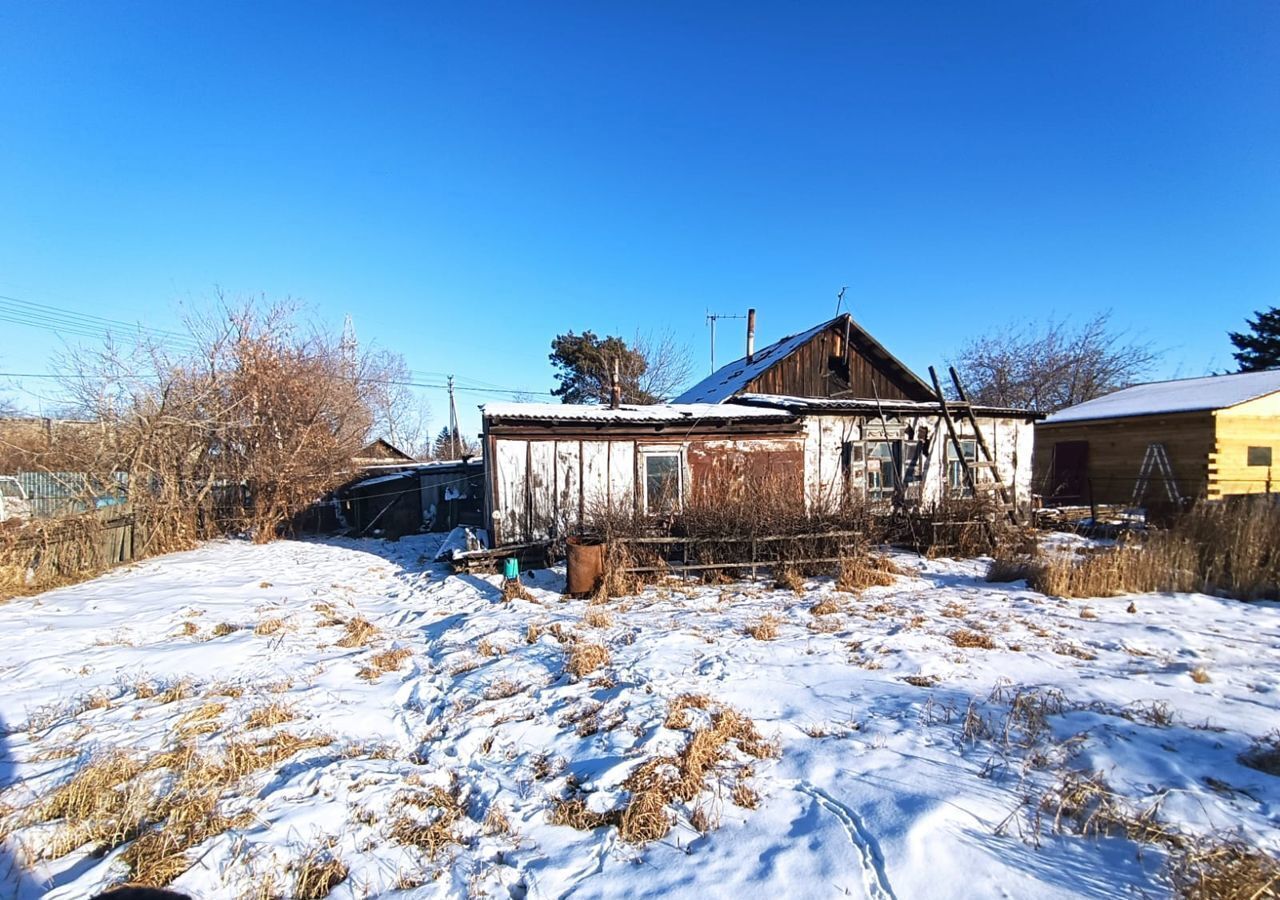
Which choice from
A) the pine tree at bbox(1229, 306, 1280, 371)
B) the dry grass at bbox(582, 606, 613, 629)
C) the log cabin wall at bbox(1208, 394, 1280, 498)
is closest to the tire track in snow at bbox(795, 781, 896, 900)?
the dry grass at bbox(582, 606, 613, 629)

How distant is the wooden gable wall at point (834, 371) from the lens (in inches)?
673

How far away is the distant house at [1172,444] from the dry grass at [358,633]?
17.4m

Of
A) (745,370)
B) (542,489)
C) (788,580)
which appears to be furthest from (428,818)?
(745,370)

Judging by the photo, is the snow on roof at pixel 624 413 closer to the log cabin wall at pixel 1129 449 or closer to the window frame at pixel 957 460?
the window frame at pixel 957 460

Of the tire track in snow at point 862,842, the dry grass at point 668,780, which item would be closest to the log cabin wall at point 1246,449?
the dry grass at point 668,780

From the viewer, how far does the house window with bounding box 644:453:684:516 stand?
38.7 feet

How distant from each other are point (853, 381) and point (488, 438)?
40.6ft

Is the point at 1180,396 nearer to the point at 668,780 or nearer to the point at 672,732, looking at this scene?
the point at 672,732

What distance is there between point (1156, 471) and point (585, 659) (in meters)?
18.7

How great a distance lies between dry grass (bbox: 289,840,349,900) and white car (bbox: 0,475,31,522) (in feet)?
40.7

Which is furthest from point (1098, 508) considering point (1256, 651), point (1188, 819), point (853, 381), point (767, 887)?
point (767, 887)

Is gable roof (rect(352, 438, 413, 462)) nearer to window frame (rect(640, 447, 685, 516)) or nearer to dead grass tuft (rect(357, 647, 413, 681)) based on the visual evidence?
window frame (rect(640, 447, 685, 516))

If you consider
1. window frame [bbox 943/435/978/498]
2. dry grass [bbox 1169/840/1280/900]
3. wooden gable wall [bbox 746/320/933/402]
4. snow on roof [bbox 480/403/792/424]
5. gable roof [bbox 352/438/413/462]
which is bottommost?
dry grass [bbox 1169/840/1280/900]

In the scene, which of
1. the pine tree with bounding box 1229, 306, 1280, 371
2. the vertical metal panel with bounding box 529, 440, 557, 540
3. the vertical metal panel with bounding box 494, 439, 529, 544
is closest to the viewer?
the vertical metal panel with bounding box 494, 439, 529, 544
